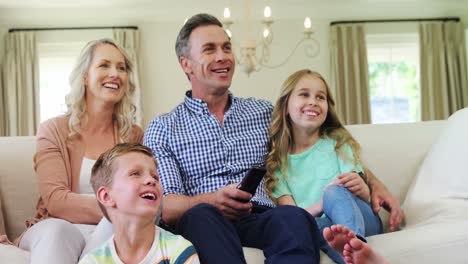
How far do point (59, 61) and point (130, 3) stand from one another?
1.06 m

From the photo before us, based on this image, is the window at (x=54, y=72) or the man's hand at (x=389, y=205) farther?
the window at (x=54, y=72)

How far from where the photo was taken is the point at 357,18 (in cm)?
729

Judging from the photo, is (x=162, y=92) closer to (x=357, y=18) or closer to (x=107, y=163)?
(x=357, y=18)

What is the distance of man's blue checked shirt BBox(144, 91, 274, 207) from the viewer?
216 cm

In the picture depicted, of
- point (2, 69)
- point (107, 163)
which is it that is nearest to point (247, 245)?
point (107, 163)

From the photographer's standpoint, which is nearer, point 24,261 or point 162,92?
point 24,261

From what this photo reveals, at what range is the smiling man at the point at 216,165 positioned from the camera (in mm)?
1709

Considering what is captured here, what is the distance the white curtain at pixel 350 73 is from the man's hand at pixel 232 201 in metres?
5.39

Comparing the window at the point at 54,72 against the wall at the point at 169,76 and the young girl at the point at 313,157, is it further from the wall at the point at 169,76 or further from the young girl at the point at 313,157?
the young girl at the point at 313,157

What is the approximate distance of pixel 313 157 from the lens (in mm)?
2266

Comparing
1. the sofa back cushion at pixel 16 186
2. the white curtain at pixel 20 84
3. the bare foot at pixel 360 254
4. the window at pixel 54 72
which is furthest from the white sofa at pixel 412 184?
the window at pixel 54 72

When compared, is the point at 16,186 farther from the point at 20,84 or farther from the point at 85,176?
the point at 20,84

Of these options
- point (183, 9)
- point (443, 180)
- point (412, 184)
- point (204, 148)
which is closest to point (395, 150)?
point (412, 184)

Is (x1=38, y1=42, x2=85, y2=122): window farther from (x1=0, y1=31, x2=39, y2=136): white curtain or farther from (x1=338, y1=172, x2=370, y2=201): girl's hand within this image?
(x1=338, y1=172, x2=370, y2=201): girl's hand
